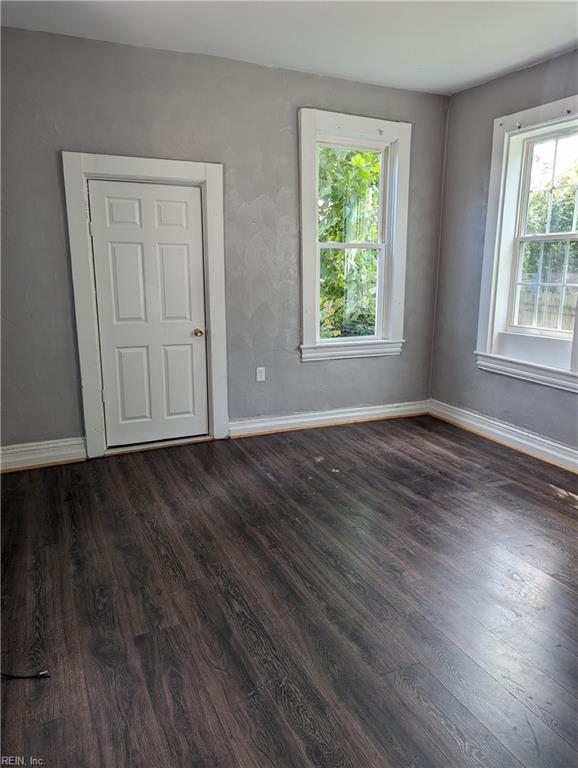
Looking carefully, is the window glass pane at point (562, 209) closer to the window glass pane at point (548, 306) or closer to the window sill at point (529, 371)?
the window glass pane at point (548, 306)

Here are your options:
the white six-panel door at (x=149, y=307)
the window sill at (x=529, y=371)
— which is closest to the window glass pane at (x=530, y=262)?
the window sill at (x=529, y=371)

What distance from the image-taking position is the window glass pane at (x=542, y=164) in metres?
3.68

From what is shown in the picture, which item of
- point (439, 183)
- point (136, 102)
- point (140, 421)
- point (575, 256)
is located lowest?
point (140, 421)

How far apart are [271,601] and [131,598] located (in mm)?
597

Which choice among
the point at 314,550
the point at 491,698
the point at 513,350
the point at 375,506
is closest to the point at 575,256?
the point at 513,350

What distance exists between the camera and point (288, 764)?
1.45 m

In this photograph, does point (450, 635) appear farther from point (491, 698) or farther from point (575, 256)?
point (575, 256)

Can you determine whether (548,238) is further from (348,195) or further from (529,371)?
(348,195)

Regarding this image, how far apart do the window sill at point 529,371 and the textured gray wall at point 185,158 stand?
100cm

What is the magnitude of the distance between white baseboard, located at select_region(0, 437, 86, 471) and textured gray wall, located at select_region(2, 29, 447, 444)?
70 millimetres

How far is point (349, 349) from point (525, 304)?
4.71 ft

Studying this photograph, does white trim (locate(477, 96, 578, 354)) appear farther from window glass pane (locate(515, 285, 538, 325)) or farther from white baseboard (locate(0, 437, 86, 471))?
white baseboard (locate(0, 437, 86, 471))

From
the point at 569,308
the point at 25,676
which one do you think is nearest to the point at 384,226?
the point at 569,308

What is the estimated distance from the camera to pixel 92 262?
3.54 metres
